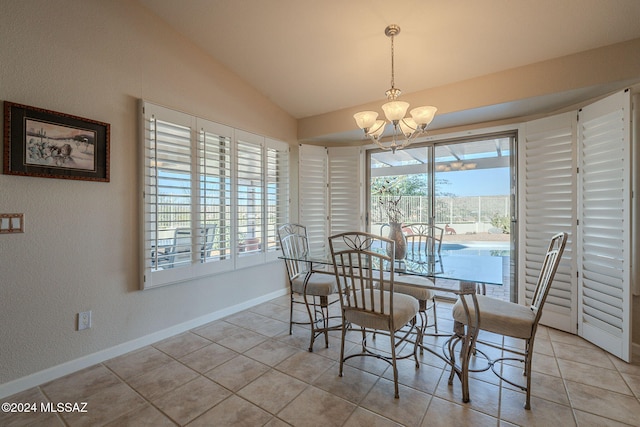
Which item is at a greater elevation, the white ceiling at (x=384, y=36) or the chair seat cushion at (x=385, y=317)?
the white ceiling at (x=384, y=36)

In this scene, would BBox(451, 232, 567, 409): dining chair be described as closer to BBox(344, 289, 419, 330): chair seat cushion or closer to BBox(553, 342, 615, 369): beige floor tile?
BBox(344, 289, 419, 330): chair seat cushion

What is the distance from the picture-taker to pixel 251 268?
11.9 feet

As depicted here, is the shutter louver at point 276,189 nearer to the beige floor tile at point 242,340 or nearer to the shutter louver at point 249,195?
the shutter louver at point 249,195

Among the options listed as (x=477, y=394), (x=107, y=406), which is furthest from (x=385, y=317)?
(x=107, y=406)

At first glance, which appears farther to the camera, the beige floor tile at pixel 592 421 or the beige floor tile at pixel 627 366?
the beige floor tile at pixel 627 366

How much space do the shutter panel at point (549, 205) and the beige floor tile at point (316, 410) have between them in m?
2.55

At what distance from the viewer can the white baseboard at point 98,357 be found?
1947 mm

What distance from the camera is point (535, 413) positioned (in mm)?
1721

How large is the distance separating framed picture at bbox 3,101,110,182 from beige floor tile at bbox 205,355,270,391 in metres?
1.80

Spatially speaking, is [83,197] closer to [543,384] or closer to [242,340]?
[242,340]

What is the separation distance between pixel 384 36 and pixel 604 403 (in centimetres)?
315

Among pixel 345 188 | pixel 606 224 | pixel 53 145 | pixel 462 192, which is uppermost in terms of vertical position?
pixel 53 145

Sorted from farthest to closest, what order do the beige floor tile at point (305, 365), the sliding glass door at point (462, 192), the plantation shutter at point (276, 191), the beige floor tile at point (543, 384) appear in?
the plantation shutter at point (276, 191)
the sliding glass door at point (462, 192)
the beige floor tile at point (305, 365)
the beige floor tile at point (543, 384)

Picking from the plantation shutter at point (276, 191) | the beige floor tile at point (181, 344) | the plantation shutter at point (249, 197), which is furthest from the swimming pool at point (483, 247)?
the beige floor tile at point (181, 344)
